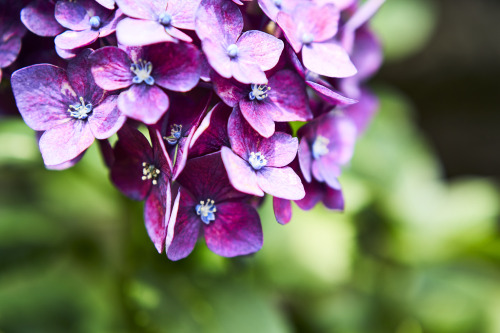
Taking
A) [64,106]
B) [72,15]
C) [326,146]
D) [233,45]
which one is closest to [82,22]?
[72,15]

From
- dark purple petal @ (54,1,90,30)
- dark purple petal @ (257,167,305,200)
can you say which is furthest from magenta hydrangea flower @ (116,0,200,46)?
dark purple petal @ (257,167,305,200)

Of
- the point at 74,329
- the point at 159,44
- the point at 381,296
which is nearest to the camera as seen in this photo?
the point at 159,44

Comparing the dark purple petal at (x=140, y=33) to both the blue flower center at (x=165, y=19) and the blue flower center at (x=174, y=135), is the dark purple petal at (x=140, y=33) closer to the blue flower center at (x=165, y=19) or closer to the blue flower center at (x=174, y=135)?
the blue flower center at (x=165, y=19)

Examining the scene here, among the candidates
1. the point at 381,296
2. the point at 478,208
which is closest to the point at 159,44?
the point at 381,296

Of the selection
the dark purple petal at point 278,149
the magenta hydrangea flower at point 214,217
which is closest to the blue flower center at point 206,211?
the magenta hydrangea flower at point 214,217

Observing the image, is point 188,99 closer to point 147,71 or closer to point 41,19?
point 147,71

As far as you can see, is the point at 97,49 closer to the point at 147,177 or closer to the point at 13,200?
the point at 147,177
